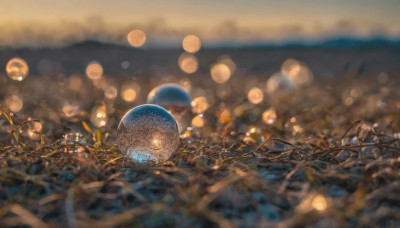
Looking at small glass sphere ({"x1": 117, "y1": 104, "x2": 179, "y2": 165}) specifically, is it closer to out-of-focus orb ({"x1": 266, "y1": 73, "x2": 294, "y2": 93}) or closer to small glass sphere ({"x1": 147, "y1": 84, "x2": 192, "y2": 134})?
small glass sphere ({"x1": 147, "y1": 84, "x2": 192, "y2": 134})

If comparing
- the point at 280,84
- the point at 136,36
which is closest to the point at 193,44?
the point at 136,36


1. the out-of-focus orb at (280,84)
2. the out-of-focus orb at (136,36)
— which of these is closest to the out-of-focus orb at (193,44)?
the out-of-focus orb at (136,36)

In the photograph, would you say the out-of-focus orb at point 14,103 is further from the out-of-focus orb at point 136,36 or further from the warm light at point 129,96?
the out-of-focus orb at point 136,36

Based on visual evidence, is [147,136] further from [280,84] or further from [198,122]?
[280,84]

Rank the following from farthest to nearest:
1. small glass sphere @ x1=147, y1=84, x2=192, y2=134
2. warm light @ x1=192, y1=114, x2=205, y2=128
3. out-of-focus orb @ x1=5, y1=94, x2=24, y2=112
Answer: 1. out-of-focus orb @ x1=5, y1=94, x2=24, y2=112
2. warm light @ x1=192, y1=114, x2=205, y2=128
3. small glass sphere @ x1=147, y1=84, x2=192, y2=134

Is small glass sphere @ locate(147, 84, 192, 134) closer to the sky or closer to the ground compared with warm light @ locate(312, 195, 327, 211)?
closer to the sky

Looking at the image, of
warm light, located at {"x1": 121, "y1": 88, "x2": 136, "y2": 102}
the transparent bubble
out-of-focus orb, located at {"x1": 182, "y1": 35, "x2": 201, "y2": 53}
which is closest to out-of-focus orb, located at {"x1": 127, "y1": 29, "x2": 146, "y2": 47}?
out-of-focus orb, located at {"x1": 182, "y1": 35, "x2": 201, "y2": 53}
